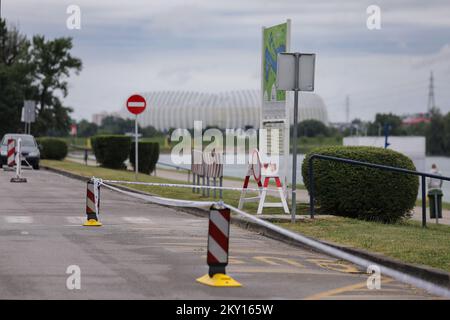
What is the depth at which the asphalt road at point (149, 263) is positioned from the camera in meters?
9.95

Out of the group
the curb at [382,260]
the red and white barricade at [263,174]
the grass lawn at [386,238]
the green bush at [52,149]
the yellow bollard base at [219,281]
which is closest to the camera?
the yellow bollard base at [219,281]

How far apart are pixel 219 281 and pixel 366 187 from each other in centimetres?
916

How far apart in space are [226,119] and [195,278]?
114104 mm

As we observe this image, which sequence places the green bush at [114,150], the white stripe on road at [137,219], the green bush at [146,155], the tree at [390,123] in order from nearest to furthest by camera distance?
the white stripe on road at [137,219] < the green bush at [114,150] < the green bush at [146,155] < the tree at [390,123]

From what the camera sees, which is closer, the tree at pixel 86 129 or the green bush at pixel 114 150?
the green bush at pixel 114 150

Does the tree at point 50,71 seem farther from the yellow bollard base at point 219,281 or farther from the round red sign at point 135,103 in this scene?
the yellow bollard base at point 219,281

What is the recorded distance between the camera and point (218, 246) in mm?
10516

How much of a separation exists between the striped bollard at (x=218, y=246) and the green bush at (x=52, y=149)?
44.3m

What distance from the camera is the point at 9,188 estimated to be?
28016 millimetres

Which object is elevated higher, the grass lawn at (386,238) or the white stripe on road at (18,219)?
the grass lawn at (386,238)

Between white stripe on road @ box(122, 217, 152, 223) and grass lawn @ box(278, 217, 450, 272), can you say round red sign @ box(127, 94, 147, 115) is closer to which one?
white stripe on road @ box(122, 217, 152, 223)

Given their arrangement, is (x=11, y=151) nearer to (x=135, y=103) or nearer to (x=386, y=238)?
(x=135, y=103)

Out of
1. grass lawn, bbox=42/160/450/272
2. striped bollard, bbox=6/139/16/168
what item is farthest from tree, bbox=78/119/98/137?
grass lawn, bbox=42/160/450/272

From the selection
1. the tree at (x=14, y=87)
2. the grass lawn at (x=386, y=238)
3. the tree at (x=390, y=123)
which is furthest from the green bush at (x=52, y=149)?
the tree at (x=390, y=123)
